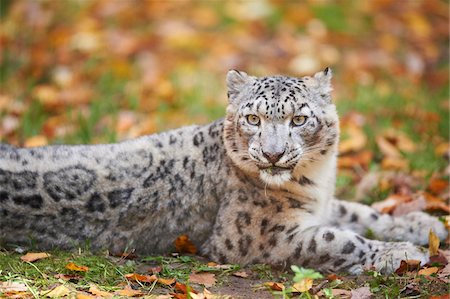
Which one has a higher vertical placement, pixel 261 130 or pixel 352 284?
pixel 261 130

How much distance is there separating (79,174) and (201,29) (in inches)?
317

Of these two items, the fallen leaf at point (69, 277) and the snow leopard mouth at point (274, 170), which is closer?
the fallen leaf at point (69, 277)

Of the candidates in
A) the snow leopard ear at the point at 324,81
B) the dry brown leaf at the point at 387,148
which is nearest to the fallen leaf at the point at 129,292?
the snow leopard ear at the point at 324,81

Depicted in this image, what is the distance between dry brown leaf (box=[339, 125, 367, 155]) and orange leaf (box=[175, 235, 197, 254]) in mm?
3081

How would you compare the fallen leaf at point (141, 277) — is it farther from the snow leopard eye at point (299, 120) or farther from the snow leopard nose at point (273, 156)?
the snow leopard eye at point (299, 120)

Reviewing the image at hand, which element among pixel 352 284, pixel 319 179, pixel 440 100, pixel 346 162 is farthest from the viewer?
pixel 440 100

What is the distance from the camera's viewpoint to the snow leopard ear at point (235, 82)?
707 centimetres

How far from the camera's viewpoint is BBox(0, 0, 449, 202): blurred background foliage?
1012cm

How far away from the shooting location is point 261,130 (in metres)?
6.52

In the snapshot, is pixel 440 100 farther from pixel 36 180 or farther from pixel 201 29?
pixel 36 180

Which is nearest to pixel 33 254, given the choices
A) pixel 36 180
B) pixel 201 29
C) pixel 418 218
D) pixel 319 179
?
pixel 36 180

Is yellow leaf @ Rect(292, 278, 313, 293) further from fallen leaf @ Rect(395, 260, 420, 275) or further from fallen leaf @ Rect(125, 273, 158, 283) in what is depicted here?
fallen leaf @ Rect(125, 273, 158, 283)

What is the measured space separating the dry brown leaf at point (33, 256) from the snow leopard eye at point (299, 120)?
235 cm

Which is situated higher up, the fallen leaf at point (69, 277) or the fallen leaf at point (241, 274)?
the fallen leaf at point (69, 277)
